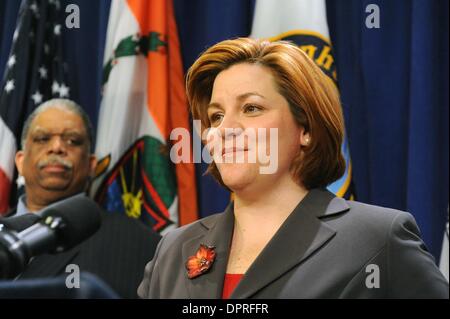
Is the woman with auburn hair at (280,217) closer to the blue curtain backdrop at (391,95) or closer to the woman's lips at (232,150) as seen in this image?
the woman's lips at (232,150)

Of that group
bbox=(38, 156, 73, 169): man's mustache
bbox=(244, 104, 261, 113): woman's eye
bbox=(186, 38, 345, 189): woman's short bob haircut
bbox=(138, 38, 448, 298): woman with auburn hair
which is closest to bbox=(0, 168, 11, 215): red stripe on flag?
bbox=(38, 156, 73, 169): man's mustache

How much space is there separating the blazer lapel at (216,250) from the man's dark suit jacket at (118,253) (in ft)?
2.08

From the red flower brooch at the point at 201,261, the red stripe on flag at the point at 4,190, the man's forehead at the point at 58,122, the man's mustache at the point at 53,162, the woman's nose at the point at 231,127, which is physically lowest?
the red stripe on flag at the point at 4,190

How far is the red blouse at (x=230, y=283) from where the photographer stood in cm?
118

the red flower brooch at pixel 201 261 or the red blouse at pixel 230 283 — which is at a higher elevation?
the red flower brooch at pixel 201 261

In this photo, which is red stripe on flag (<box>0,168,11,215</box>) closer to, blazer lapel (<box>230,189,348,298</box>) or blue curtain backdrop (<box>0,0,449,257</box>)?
blue curtain backdrop (<box>0,0,449,257</box>)

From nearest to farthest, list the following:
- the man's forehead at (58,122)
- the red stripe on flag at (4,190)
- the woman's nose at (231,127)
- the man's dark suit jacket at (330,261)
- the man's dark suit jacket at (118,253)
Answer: the man's dark suit jacket at (330,261) < the woman's nose at (231,127) < the man's dark suit jacket at (118,253) < the man's forehead at (58,122) < the red stripe on flag at (4,190)

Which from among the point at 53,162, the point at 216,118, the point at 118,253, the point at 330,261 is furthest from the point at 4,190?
the point at 330,261

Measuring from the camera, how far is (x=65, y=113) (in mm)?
2078

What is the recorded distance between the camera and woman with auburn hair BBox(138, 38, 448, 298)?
44.9 inches

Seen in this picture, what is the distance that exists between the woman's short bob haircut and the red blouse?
26cm

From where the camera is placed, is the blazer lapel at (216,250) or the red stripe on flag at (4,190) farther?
the red stripe on flag at (4,190)

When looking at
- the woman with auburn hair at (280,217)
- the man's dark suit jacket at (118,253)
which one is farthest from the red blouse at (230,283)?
the man's dark suit jacket at (118,253)
